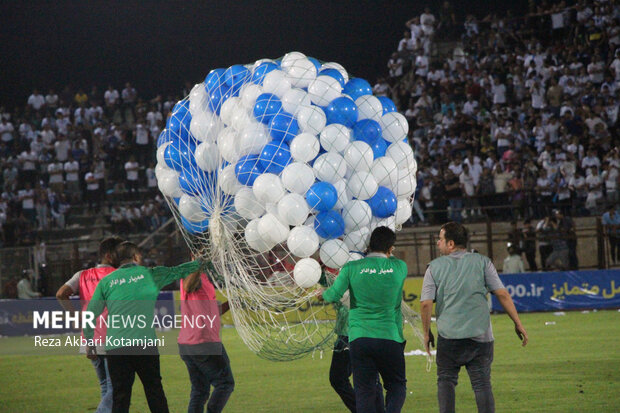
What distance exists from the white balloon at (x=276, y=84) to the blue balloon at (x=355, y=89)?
0.63m

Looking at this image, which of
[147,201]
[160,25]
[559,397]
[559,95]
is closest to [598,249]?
[559,95]

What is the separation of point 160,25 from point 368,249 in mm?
26325

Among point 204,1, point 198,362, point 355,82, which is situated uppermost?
point 204,1

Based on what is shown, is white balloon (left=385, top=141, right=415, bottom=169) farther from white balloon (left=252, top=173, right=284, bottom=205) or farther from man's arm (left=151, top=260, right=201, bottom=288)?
man's arm (left=151, top=260, right=201, bottom=288)

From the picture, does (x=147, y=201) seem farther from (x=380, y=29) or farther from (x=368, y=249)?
(x=368, y=249)

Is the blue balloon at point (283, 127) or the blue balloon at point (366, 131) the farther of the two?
the blue balloon at point (366, 131)

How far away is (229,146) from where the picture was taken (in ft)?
23.4

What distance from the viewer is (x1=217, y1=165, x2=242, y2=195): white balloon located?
710 cm

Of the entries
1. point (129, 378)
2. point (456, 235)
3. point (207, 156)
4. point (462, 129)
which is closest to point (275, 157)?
point (207, 156)

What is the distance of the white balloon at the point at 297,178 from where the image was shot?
22.3 feet

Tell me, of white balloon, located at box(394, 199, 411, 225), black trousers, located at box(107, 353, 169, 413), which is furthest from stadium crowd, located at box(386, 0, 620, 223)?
black trousers, located at box(107, 353, 169, 413)

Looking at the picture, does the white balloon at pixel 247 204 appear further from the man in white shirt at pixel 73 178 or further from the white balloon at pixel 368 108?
the man in white shirt at pixel 73 178

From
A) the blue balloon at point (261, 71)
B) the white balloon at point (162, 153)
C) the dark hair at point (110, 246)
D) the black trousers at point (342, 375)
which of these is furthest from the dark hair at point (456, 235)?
the dark hair at point (110, 246)

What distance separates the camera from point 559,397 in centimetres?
902
